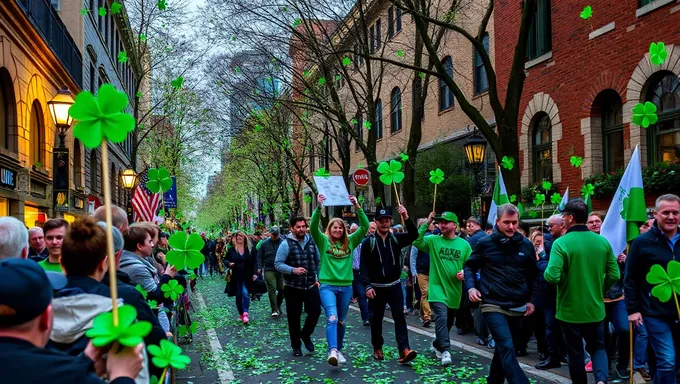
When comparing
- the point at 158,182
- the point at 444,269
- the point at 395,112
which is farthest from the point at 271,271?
the point at 395,112

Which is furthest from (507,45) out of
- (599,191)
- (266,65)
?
(266,65)

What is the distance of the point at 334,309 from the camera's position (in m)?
8.55

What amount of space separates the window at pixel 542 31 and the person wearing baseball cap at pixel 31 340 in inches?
687

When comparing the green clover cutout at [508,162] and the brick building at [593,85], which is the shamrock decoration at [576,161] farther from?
the brick building at [593,85]

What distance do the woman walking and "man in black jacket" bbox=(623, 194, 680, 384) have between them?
8789 millimetres

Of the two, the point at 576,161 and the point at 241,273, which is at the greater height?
the point at 576,161

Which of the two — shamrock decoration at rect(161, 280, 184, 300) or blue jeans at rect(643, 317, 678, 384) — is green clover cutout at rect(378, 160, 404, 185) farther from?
blue jeans at rect(643, 317, 678, 384)

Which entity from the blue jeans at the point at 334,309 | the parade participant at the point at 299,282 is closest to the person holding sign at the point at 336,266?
the blue jeans at the point at 334,309

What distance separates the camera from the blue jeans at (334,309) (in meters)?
8.39

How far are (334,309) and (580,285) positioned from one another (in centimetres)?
354

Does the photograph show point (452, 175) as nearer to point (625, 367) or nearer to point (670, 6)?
point (670, 6)

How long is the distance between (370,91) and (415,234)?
11.5 metres

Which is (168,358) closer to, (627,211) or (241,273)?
(627,211)

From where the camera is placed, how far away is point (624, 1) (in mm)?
14711
